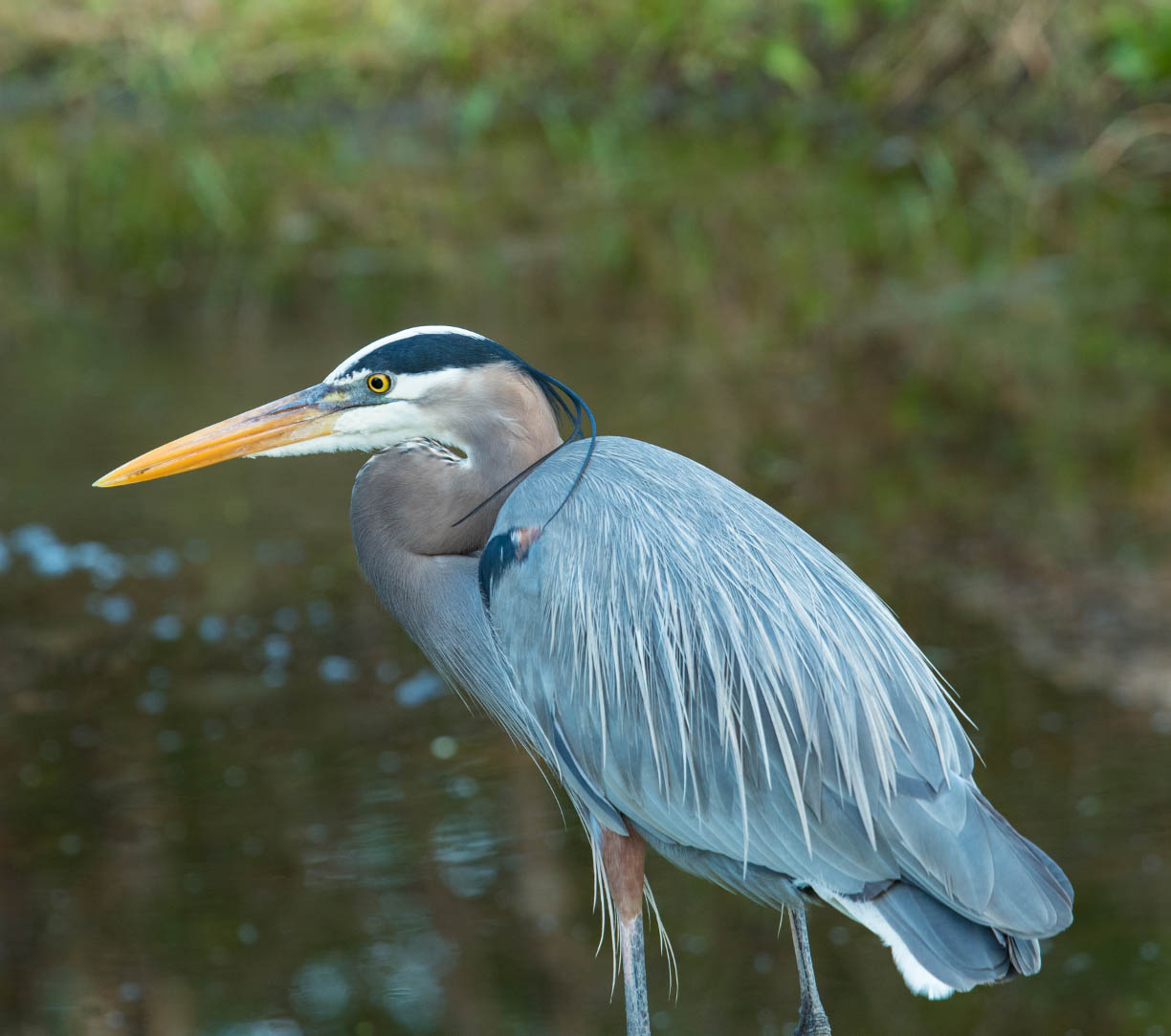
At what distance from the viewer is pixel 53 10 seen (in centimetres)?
1318

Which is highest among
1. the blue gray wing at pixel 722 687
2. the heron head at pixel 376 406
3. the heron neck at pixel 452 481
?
the heron head at pixel 376 406

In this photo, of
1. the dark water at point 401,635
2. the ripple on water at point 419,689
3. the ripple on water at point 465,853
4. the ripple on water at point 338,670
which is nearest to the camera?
the dark water at point 401,635

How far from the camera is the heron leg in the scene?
2.72 m

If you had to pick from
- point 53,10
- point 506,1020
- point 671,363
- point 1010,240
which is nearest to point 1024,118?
point 1010,240

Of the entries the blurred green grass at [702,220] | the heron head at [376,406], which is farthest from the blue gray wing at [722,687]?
the blurred green grass at [702,220]

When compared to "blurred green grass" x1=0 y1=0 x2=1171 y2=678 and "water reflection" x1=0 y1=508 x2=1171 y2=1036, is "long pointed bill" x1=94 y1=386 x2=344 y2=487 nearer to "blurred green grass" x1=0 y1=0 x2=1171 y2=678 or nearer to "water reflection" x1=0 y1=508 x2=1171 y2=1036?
"water reflection" x1=0 y1=508 x2=1171 y2=1036

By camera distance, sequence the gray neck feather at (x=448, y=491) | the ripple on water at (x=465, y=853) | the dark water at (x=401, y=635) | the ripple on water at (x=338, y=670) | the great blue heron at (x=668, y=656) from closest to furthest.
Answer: the great blue heron at (x=668, y=656) < the gray neck feather at (x=448, y=491) < the dark water at (x=401, y=635) < the ripple on water at (x=465, y=853) < the ripple on water at (x=338, y=670)

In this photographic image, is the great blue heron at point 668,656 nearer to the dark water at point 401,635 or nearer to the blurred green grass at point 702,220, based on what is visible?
the dark water at point 401,635

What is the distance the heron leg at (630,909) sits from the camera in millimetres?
2719

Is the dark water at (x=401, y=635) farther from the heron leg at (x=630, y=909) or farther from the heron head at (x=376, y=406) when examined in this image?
the heron head at (x=376, y=406)

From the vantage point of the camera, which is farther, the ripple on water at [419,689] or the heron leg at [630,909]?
the ripple on water at [419,689]

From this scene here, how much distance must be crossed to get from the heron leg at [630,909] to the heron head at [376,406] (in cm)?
80

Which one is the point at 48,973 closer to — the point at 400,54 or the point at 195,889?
the point at 195,889

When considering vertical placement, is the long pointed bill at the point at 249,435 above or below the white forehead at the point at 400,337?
below
